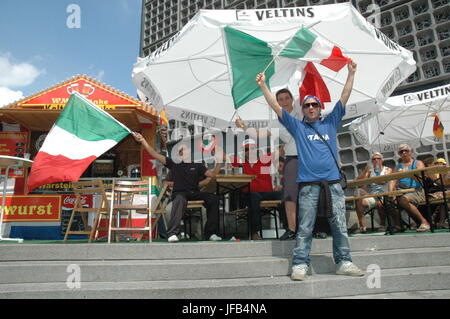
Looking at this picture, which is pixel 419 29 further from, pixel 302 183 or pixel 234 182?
pixel 302 183

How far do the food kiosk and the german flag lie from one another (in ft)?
19.1

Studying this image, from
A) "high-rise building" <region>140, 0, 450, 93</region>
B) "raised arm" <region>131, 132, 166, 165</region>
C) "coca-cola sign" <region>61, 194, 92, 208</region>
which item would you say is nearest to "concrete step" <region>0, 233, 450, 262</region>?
"raised arm" <region>131, 132, 166, 165</region>

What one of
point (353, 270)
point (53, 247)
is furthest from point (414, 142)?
point (53, 247)

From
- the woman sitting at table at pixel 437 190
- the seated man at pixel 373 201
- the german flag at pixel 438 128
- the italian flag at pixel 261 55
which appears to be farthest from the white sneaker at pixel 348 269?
the german flag at pixel 438 128

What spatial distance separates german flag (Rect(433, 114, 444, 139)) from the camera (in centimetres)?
571

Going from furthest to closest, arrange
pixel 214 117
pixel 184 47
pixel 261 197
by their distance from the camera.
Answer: pixel 214 117, pixel 261 197, pixel 184 47

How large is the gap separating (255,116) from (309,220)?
2.78m

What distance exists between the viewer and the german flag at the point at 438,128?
571 cm

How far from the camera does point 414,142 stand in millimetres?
6391

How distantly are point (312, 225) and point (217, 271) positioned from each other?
85cm

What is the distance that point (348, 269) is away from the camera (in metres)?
2.51

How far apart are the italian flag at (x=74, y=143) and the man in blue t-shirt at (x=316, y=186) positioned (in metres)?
2.17

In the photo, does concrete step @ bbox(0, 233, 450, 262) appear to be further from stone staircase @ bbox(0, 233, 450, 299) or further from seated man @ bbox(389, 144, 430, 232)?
seated man @ bbox(389, 144, 430, 232)
